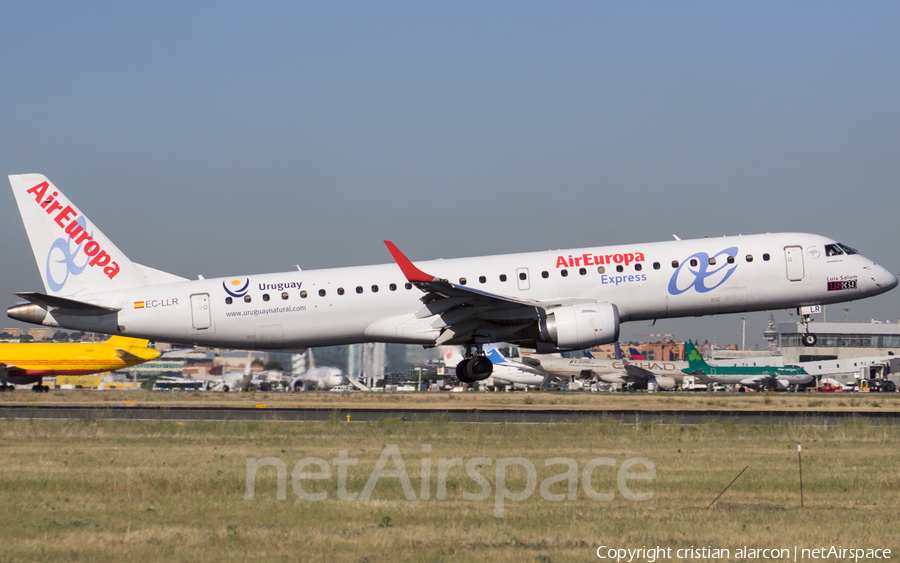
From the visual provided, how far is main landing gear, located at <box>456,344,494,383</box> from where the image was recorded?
1117 inches

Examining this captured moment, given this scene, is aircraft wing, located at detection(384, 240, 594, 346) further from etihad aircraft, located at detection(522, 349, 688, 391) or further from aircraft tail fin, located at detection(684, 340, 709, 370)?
aircraft tail fin, located at detection(684, 340, 709, 370)

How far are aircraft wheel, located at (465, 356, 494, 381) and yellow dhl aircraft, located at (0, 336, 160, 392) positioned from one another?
103ft

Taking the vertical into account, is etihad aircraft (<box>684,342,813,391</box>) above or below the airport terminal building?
below

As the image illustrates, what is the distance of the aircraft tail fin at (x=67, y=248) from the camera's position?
30219 millimetres

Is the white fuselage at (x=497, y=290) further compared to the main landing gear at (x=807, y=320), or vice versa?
the main landing gear at (x=807, y=320)

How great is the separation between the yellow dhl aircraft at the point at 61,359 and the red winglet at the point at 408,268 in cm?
3288

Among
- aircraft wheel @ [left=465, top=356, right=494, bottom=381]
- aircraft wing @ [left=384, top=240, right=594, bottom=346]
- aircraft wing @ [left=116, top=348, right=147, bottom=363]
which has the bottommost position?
aircraft wheel @ [left=465, top=356, right=494, bottom=381]

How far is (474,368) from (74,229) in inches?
583

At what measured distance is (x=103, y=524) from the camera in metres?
11.7

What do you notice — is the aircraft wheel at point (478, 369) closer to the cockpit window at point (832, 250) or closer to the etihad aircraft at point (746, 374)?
the cockpit window at point (832, 250)

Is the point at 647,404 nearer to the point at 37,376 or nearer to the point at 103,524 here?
the point at 103,524

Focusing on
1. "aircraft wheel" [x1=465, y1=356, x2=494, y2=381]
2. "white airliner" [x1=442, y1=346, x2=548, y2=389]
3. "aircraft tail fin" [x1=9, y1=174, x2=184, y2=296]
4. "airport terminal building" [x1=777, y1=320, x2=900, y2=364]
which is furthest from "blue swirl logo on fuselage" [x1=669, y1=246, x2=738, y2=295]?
"airport terminal building" [x1=777, y1=320, x2=900, y2=364]

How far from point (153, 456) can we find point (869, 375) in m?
90.1

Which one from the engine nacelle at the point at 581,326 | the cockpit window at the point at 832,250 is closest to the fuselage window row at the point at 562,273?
the engine nacelle at the point at 581,326
